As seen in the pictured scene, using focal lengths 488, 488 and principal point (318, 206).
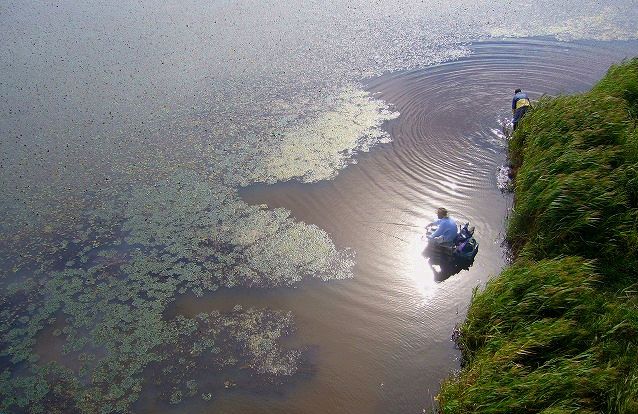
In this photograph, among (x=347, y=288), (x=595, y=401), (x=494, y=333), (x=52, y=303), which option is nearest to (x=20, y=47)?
(x=52, y=303)

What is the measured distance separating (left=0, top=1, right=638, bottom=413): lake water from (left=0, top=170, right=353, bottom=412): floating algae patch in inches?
1.4

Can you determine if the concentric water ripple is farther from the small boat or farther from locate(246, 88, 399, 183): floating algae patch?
locate(246, 88, 399, 183): floating algae patch

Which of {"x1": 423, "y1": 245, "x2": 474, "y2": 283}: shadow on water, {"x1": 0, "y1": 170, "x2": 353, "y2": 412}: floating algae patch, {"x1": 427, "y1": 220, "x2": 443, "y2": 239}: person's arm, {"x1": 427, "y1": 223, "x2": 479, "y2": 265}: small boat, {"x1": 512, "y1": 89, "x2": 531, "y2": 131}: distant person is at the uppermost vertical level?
{"x1": 512, "y1": 89, "x2": 531, "y2": 131}: distant person

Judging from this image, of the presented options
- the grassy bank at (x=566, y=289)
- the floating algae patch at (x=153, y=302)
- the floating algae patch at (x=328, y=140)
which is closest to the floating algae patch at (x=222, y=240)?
the floating algae patch at (x=153, y=302)

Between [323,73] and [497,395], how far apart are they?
1137 cm

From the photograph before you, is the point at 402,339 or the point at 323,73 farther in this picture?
the point at 323,73

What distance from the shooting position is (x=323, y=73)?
48.6 ft

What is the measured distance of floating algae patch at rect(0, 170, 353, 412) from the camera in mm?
7145

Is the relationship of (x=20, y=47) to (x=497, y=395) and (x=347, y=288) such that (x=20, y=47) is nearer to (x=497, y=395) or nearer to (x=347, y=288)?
(x=347, y=288)

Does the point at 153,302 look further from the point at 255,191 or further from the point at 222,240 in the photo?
the point at 255,191

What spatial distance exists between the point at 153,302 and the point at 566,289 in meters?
6.36

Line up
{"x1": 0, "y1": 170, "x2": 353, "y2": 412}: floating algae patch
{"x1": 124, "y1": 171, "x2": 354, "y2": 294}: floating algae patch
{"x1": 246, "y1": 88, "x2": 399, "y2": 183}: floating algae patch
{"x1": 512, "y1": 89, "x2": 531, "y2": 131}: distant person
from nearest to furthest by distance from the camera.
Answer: {"x1": 0, "y1": 170, "x2": 353, "y2": 412}: floating algae patch → {"x1": 124, "y1": 171, "x2": 354, "y2": 294}: floating algae patch → {"x1": 246, "y1": 88, "x2": 399, "y2": 183}: floating algae patch → {"x1": 512, "y1": 89, "x2": 531, "y2": 131}: distant person

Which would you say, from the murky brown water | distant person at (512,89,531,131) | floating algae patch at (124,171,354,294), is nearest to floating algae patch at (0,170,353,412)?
floating algae patch at (124,171,354,294)

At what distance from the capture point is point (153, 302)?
829 cm
